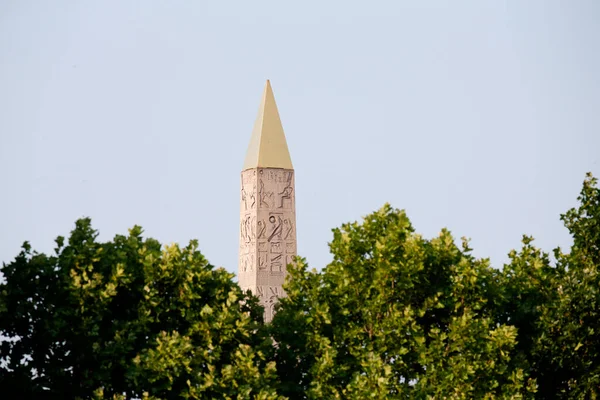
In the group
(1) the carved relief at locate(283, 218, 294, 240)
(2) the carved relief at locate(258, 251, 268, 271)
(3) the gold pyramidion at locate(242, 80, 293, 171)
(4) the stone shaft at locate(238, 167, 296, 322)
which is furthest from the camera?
(3) the gold pyramidion at locate(242, 80, 293, 171)

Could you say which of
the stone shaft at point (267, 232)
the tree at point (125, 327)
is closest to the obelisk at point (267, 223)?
the stone shaft at point (267, 232)

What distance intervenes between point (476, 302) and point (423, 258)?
5.94 feet

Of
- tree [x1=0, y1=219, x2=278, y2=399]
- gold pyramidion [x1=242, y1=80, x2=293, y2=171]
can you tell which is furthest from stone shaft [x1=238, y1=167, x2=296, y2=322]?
tree [x1=0, y1=219, x2=278, y2=399]

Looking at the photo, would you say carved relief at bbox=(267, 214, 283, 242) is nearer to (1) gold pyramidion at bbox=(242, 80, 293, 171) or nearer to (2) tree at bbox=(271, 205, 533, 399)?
(1) gold pyramidion at bbox=(242, 80, 293, 171)

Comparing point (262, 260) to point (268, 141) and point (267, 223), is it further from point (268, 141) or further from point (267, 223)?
point (268, 141)

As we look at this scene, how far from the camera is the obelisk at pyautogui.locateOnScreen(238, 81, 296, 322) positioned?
46.4m

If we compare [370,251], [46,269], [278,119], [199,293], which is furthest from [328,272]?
[278,119]

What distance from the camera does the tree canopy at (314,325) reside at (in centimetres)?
3325

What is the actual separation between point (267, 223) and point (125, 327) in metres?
14.0

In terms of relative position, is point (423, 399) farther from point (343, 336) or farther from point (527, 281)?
point (527, 281)

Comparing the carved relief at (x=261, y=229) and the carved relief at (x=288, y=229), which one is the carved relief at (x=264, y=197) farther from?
the carved relief at (x=288, y=229)

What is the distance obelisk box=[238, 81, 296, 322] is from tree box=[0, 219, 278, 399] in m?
11.1

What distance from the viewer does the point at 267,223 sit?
154 feet

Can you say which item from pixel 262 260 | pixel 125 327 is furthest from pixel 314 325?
pixel 262 260
